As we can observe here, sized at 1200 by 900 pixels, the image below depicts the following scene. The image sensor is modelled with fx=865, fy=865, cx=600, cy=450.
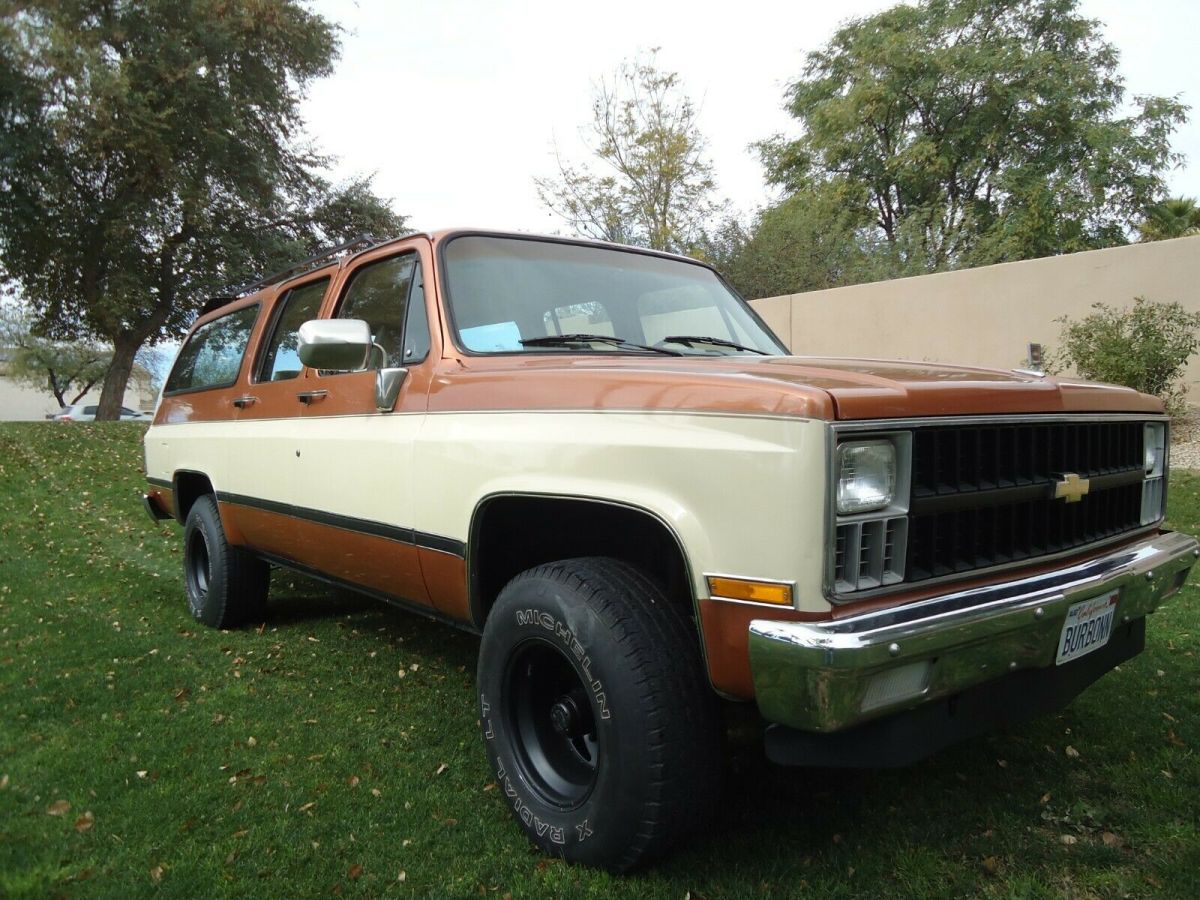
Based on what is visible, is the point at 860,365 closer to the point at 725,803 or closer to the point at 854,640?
the point at 854,640

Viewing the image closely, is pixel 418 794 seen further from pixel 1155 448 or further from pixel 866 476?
pixel 1155 448

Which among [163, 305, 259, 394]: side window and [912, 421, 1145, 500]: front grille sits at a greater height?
[163, 305, 259, 394]: side window

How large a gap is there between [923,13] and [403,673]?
89.9 feet

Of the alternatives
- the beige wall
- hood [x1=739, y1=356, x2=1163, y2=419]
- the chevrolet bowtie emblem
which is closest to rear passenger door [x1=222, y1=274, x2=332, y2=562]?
hood [x1=739, y1=356, x2=1163, y2=419]

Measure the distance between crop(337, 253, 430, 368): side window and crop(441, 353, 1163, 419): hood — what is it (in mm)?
349

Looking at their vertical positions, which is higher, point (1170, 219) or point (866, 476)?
point (1170, 219)

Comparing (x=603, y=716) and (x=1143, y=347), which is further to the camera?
(x=1143, y=347)

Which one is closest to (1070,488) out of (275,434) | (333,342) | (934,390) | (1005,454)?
(1005,454)

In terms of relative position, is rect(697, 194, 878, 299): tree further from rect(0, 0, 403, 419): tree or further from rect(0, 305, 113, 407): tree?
rect(0, 305, 113, 407): tree

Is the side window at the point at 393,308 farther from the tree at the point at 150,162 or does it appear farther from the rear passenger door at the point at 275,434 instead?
the tree at the point at 150,162

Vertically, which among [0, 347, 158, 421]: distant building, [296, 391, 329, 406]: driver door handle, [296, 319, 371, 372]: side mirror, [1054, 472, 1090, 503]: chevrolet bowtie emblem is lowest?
[0, 347, 158, 421]: distant building

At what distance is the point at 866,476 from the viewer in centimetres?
201

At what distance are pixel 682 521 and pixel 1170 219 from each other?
2523 centimetres

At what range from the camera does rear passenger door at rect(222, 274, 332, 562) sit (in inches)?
153
